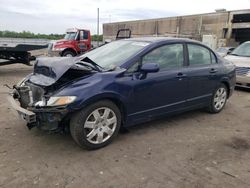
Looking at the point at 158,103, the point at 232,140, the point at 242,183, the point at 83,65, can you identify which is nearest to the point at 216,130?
the point at 232,140

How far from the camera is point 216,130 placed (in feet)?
14.9

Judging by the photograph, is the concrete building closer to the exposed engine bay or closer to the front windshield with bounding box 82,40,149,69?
the front windshield with bounding box 82,40,149,69

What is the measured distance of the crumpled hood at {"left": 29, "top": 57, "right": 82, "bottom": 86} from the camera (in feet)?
11.3

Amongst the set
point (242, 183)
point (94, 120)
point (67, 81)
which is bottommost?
point (242, 183)

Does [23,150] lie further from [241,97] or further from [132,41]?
[241,97]

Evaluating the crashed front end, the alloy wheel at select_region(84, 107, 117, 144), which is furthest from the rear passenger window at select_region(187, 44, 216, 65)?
the crashed front end

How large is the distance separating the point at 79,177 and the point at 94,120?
0.85 metres

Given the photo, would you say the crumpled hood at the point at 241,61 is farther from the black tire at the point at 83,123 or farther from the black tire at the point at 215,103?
the black tire at the point at 83,123

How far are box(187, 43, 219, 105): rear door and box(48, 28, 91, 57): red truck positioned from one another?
1126 centimetres

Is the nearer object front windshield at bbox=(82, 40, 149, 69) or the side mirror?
the side mirror

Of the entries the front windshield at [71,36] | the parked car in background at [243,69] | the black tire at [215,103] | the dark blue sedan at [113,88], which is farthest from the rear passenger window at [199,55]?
the front windshield at [71,36]

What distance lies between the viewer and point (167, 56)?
4359mm

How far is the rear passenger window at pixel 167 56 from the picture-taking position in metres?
4.11

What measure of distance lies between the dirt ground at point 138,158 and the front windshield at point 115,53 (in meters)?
1.22
